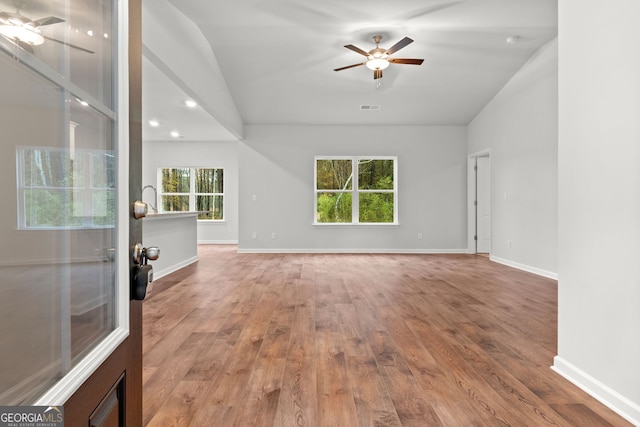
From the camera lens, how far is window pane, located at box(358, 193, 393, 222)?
24.7ft

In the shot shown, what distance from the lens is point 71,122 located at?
62cm

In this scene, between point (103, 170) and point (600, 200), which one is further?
point (600, 200)

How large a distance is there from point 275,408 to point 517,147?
220 inches

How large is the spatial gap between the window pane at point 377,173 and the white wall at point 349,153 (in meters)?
0.21

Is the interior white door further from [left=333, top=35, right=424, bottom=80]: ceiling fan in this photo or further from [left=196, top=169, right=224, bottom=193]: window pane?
[left=196, top=169, right=224, bottom=193]: window pane

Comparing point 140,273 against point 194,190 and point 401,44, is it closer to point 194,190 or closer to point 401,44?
point 401,44

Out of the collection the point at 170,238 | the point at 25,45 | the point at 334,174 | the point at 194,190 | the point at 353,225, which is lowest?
Result: the point at 170,238

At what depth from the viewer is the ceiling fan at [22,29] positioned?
0.43 m

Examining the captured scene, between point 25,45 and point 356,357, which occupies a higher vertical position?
point 25,45

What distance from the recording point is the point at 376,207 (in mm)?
7539

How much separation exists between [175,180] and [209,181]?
899 mm

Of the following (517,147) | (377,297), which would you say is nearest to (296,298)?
(377,297)

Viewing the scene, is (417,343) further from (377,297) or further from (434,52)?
(434,52)

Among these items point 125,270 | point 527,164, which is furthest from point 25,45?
point 527,164
